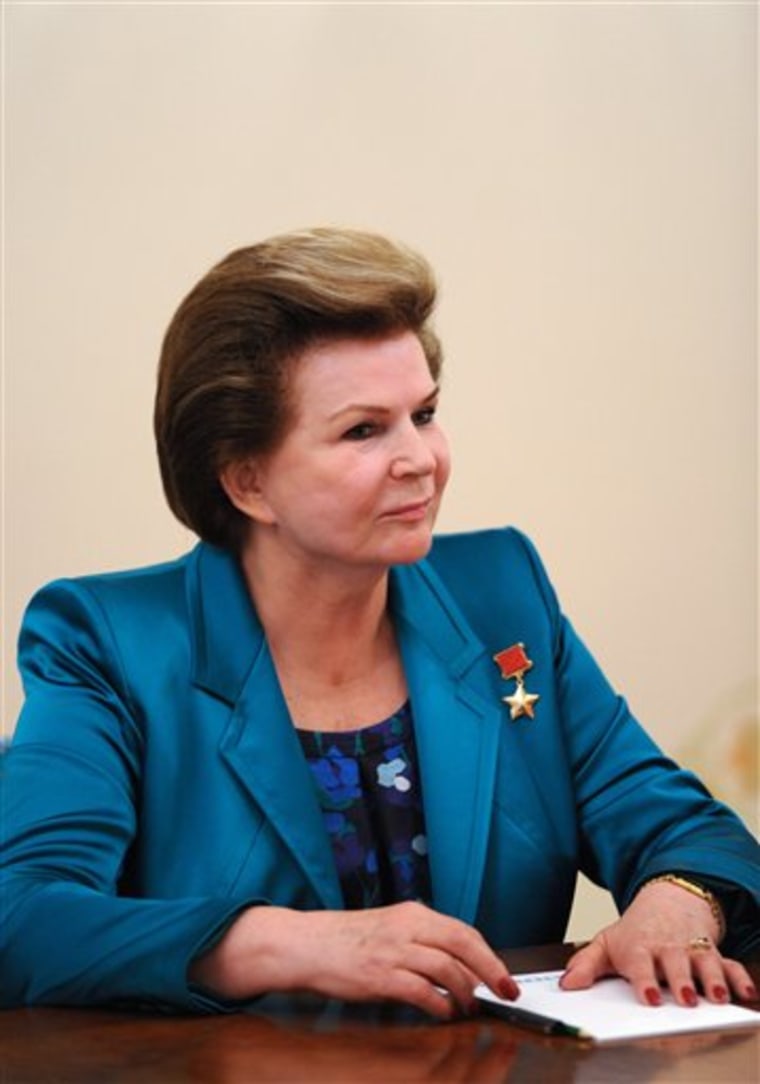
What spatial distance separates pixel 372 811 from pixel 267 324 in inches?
26.1

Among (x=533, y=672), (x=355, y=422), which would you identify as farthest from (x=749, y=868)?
(x=355, y=422)

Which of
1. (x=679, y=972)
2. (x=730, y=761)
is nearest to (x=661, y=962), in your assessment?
(x=679, y=972)

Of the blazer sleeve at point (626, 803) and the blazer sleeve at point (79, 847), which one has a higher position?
the blazer sleeve at point (79, 847)

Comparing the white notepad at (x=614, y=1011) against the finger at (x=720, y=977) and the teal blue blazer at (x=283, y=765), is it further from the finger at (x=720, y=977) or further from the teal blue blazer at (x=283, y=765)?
the teal blue blazer at (x=283, y=765)

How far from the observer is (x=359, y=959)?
1.82 meters

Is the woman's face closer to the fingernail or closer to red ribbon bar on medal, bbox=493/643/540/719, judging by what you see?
red ribbon bar on medal, bbox=493/643/540/719

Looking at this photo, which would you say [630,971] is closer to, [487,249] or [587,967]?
[587,967]

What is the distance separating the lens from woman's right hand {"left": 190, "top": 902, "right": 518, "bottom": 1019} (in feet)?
5.85

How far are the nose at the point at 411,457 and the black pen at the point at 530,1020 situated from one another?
2.51ft

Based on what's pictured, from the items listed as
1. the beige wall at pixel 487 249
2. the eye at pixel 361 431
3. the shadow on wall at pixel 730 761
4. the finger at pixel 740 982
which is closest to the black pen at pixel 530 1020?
the finger at pixel 740 982

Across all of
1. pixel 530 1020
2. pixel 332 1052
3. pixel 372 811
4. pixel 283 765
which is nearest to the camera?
pixel 332 1052

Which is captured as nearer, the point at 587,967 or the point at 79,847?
the point at 587,967

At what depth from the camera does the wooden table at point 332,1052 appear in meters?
1.56

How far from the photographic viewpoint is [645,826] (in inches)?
96.0
